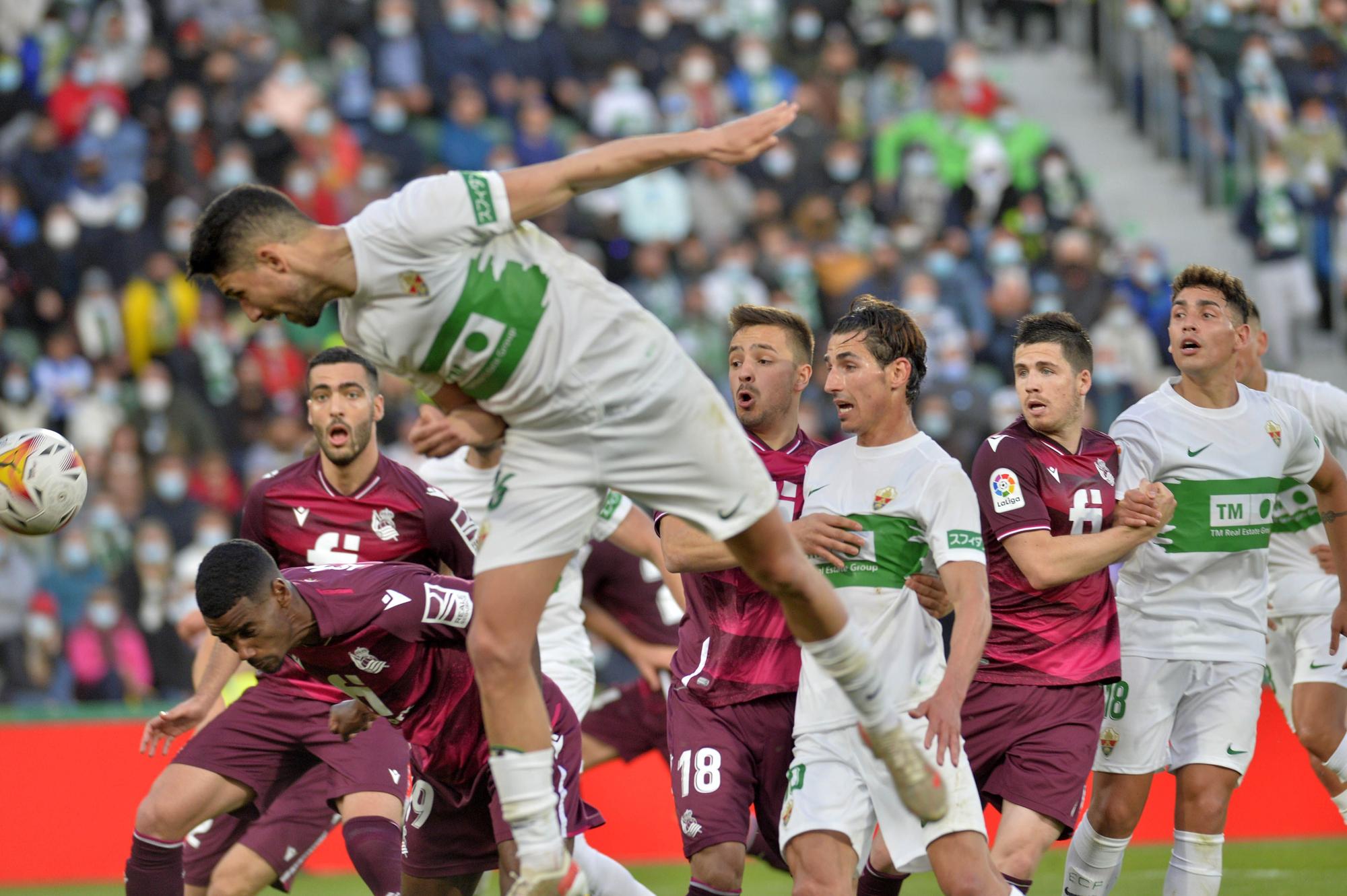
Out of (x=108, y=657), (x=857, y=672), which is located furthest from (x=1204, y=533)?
(x=108, y=657)

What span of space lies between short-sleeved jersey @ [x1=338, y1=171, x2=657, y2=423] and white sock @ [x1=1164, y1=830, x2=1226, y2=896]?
10.7 feet

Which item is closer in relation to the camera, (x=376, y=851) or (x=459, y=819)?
(x=459, y=819)

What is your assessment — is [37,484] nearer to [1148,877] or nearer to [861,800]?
[861,800]

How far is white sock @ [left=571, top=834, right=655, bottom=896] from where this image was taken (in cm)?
655

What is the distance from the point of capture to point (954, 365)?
1588 cm

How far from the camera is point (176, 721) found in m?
6.63

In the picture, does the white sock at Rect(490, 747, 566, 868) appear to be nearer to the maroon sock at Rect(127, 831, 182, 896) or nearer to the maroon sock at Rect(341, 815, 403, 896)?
the maroon sock at Rect(341, 815, 403, 896)

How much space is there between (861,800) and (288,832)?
9.08 ft

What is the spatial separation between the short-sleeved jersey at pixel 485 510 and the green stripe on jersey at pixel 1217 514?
96.9 inches

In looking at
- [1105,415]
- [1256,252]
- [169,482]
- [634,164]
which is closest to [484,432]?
[634,164]

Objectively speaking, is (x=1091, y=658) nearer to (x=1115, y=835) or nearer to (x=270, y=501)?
(x=1115, y=835)

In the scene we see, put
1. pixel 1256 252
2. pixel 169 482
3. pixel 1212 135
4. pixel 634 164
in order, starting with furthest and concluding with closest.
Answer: pixel 1212 135 < pixel 1256 252 < pixel 169 482 < pixel 634 164

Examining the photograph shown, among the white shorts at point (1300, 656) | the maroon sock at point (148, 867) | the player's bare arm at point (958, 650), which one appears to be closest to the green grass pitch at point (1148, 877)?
the white shorts at point (1300, 656)

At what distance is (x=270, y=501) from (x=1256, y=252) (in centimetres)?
1315
